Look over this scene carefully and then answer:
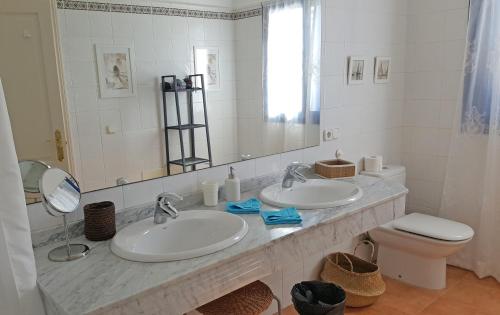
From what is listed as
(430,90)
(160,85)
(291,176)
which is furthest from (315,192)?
(430,90)

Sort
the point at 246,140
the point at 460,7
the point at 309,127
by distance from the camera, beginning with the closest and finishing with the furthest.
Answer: the point at 246,140 → the point at 309,127 → the point at 460,7

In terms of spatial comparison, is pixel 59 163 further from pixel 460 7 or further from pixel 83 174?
pixel 460 7

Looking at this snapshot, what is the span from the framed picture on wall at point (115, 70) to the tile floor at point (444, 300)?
1601 millimetres

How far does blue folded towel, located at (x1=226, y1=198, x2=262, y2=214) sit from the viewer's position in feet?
5.90

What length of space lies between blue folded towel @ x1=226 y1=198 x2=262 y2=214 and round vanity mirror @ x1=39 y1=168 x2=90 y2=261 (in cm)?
63

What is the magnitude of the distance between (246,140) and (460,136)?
5.21ft

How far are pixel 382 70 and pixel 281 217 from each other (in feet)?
5.39

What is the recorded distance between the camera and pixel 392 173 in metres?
2.86

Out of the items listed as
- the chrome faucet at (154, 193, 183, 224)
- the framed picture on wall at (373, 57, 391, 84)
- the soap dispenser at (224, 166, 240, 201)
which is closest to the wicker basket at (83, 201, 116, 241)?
the chrome faucet at (154, 193, 183, 224)

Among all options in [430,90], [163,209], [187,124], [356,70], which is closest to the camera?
[163,209]

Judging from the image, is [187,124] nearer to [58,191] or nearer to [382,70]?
[58,191]

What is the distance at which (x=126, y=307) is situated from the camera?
3.83 feet

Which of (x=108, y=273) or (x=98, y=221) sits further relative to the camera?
(x=98, y=221)

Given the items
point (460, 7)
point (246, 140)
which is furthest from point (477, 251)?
point (246, 140)
